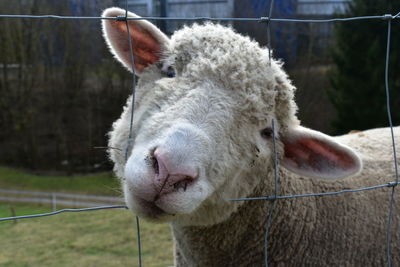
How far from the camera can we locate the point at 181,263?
1.85 metres

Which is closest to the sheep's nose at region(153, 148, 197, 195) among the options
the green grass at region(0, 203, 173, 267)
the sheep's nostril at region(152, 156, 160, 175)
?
Result: the sheep's nostril at region(152, 156, 160, 175)

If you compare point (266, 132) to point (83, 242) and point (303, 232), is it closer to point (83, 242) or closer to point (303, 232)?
point (303, 232)

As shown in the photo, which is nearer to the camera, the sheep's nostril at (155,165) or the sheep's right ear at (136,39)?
the sheep's nostril at (155,165)

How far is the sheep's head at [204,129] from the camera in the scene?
44.3 inches

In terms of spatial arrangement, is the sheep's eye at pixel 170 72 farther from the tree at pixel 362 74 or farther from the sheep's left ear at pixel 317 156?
the tree at pixel 362 74

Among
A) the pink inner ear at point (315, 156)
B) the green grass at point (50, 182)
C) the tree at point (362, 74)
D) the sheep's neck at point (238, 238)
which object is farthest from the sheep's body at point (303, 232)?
the green grass at point (50, 182)

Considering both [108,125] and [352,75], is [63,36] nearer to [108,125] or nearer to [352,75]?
[108,125]

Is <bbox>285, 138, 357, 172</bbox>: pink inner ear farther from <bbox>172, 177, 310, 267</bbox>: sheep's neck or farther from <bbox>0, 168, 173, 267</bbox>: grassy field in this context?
<bbox>0, 168, 173, 267</bbox>: grassy field

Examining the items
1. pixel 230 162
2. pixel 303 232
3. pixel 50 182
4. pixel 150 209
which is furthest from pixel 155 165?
pixel 50 182

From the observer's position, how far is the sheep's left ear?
1.48 m

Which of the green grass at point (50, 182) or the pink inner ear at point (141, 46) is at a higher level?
the pink inner ear at point (141, 46)

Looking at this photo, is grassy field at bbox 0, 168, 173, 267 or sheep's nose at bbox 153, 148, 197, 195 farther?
grassy field at bbox 0, 168, 173, 267

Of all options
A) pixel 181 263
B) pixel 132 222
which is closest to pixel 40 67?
pixel 132 222

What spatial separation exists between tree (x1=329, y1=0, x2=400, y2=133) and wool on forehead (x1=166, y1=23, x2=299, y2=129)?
1071 cm
